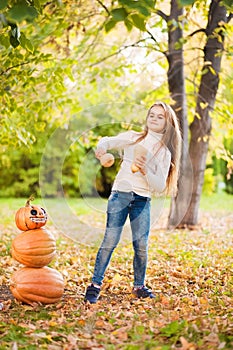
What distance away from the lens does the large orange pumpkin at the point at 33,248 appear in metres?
4.36

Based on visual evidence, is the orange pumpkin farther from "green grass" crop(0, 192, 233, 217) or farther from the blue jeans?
"green grass" crop(0, 192, 233, 217)

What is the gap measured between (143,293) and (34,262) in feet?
3.06

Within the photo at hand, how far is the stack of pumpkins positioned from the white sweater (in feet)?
2.14

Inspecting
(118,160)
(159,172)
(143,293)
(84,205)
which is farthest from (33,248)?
(84,205)

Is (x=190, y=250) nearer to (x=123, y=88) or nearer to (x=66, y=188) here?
(x=123, y=88)

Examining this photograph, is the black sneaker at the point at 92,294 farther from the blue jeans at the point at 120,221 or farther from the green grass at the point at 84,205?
the green grass at the point at 84,205

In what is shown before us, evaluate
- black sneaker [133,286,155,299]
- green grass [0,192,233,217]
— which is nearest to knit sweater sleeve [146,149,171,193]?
black sneaker [133,286,155,299]

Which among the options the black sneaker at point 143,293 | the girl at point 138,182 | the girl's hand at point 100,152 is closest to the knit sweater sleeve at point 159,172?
the girl at point 138,182

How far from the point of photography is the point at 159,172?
14.7 feet

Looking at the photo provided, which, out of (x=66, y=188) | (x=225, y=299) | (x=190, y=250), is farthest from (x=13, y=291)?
(x=66, y=188)

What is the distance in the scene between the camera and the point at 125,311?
4152 mm

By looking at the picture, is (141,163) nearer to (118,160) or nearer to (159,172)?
(159,172)

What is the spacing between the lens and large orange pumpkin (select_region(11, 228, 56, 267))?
4355mm

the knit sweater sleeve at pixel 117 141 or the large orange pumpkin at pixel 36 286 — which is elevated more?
the knit sweater sleeve at pixel 117 141
